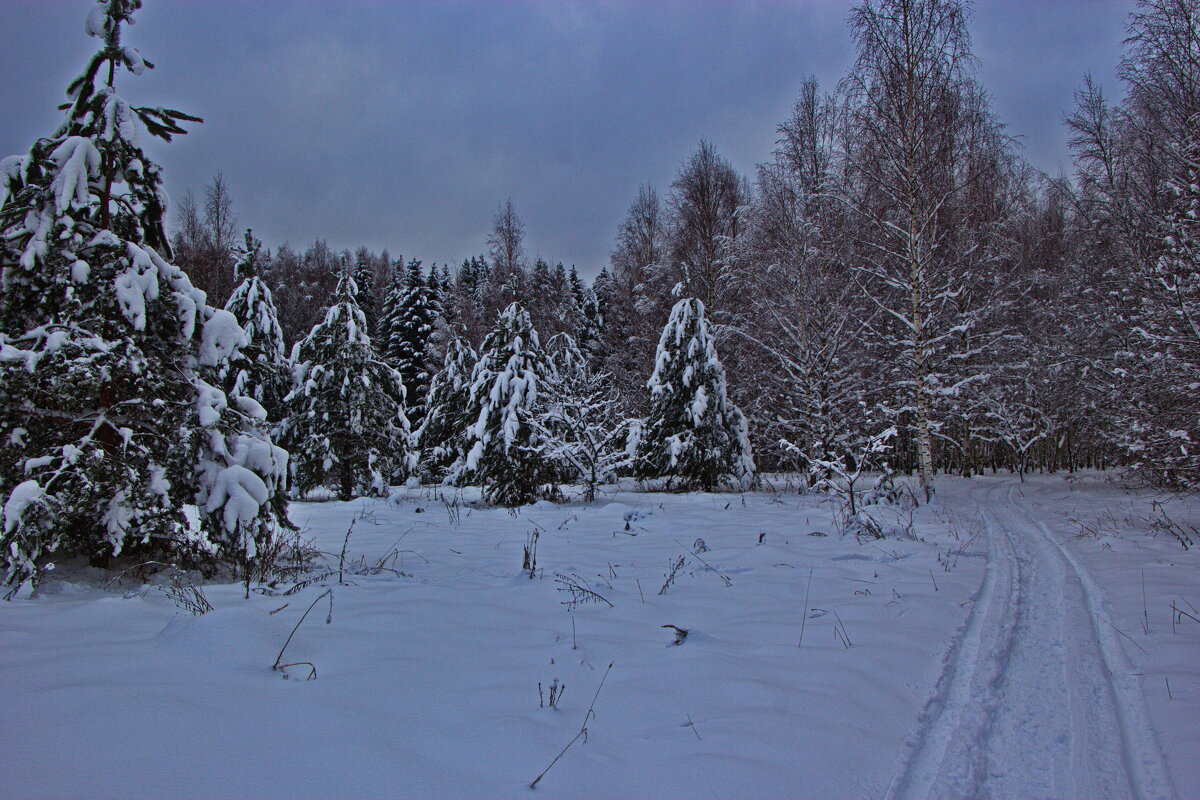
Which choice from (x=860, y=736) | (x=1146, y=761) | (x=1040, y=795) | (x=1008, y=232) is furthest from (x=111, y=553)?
(x=1008, y=232)

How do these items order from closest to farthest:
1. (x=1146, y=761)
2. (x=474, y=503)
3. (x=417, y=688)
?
(x=1146, y=761) → (x=417, y=688) → (x=474, y=503)

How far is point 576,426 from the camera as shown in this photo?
1220 centimetres

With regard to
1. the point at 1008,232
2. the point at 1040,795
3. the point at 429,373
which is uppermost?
the point at 1008,232

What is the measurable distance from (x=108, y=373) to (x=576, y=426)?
8.57m

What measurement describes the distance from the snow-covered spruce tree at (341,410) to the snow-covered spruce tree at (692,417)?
7.32m

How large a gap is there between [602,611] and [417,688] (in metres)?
1.74

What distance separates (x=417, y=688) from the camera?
2.72m

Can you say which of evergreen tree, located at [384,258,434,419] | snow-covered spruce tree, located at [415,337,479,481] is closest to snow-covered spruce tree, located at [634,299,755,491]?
snow-covered spruce tree, located at [415,337,479,481]

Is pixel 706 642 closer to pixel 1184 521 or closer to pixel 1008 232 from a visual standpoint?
pixel 1184 521

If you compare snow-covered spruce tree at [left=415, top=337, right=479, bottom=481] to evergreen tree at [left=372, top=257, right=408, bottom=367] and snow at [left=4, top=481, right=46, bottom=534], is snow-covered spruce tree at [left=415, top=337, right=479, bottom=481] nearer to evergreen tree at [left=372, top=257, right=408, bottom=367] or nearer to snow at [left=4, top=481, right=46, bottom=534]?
evergreen tree at [left=372, top=257, right=408, bottom=367]

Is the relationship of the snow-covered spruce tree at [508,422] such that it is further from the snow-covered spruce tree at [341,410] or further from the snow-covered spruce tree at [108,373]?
the snow-covered spruce tree at [108,373]

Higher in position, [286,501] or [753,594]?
[286,501]

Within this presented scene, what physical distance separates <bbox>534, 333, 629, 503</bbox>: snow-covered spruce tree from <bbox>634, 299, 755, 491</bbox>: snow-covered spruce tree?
4.12 ft

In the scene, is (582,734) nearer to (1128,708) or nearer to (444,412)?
(1128,708)
